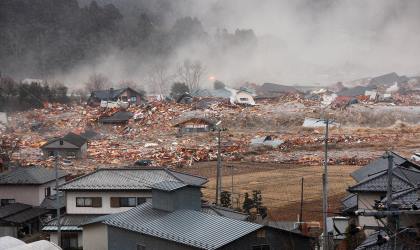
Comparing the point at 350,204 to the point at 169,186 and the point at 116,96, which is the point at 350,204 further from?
the point at 116,96

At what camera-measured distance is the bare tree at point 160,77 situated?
52.2 meters

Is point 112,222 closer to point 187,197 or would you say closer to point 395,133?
point 187,197

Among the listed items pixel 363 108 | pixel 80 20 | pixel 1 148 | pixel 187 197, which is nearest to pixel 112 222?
pixel 187 197

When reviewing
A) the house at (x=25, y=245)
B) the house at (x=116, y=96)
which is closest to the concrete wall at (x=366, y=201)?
the house at (x=25, y=245)

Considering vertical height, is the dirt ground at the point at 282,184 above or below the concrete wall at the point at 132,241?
below

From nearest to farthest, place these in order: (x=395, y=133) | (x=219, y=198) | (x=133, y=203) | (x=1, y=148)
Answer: (x=133, y=203), (x=219, y=198), (x=1, y=148), (x=395, y=133)

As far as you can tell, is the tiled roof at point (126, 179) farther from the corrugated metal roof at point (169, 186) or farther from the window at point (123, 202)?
the corrugated metal roof at point (169, 186)

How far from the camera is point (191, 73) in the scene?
170 feet

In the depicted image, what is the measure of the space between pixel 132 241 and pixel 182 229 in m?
1.18

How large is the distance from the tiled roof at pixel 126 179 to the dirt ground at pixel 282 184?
93.7 inches

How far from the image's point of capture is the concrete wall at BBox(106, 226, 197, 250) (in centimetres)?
787

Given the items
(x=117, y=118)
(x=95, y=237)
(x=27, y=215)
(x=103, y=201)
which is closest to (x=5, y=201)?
(x=27, y=215)

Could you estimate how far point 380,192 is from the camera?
27.5 ft

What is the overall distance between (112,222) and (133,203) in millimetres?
2360
